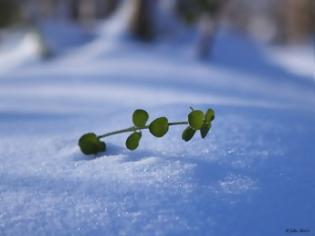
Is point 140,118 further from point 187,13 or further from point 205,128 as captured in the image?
point 187,13

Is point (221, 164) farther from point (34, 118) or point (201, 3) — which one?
point (201, 3)

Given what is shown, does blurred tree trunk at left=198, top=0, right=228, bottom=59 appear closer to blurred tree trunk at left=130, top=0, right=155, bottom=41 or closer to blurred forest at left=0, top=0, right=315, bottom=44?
blurred forest at left=0, top=0, right=315, bottom=44

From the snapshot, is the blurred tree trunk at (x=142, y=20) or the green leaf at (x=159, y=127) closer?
the green leaf at (x=159, y=127)

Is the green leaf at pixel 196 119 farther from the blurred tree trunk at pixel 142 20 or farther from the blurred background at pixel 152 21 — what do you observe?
the blurred tree trunk at pixel 142 20

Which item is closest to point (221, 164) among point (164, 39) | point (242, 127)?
point (242, 127)

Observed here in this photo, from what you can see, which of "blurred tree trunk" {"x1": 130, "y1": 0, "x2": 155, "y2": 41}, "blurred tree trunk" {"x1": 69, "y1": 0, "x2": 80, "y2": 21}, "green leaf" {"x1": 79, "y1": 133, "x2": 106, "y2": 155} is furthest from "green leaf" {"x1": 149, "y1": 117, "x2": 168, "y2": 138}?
"blurred tree trunk" {"x1": 69, "y1": 0, "x2": 80, "y2": 21}

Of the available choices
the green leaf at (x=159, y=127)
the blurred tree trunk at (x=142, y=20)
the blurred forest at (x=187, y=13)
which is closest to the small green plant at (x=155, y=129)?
the green leaf at (x=159, y=127)
